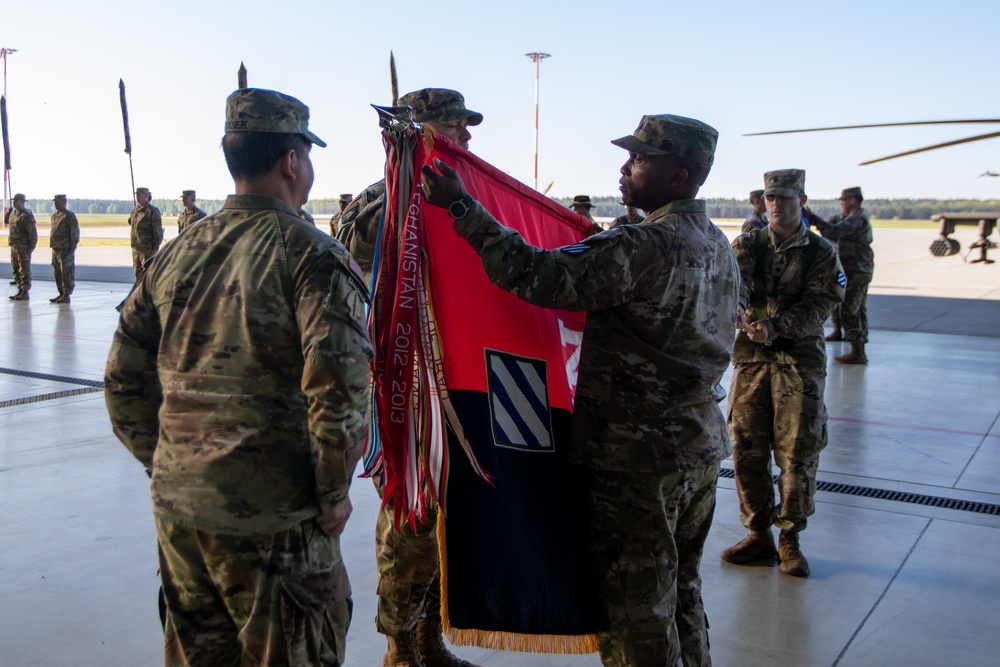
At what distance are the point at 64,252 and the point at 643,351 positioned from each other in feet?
50.1

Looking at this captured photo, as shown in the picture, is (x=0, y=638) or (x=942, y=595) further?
(x=942, y=595)

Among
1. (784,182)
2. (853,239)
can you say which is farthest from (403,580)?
(853,239)

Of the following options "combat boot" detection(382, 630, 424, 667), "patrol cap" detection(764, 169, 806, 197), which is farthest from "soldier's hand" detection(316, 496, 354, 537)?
"patrol cap" detection(764, 169, 806, 197)

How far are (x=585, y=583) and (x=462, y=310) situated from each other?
902 millimetres

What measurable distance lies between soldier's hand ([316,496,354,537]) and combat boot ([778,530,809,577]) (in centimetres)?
273

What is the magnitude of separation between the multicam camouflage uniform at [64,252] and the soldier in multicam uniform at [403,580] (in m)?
13.8

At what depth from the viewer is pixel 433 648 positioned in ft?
11.2

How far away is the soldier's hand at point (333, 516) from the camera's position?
2.23 meters

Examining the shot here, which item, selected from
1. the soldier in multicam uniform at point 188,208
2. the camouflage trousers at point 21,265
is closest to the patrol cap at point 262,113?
the soldier in multicam uniform at point 188,208

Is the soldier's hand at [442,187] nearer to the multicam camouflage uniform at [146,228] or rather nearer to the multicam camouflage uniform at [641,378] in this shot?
the multicam camouflage uniform at [641,378]

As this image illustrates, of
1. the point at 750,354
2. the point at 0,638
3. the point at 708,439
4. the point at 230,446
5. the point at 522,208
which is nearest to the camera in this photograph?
the point at 230,446

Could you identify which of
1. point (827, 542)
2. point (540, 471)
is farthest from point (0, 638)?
point (827, 542)

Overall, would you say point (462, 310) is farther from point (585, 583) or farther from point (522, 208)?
point (585, 583)

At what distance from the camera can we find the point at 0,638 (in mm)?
3471
